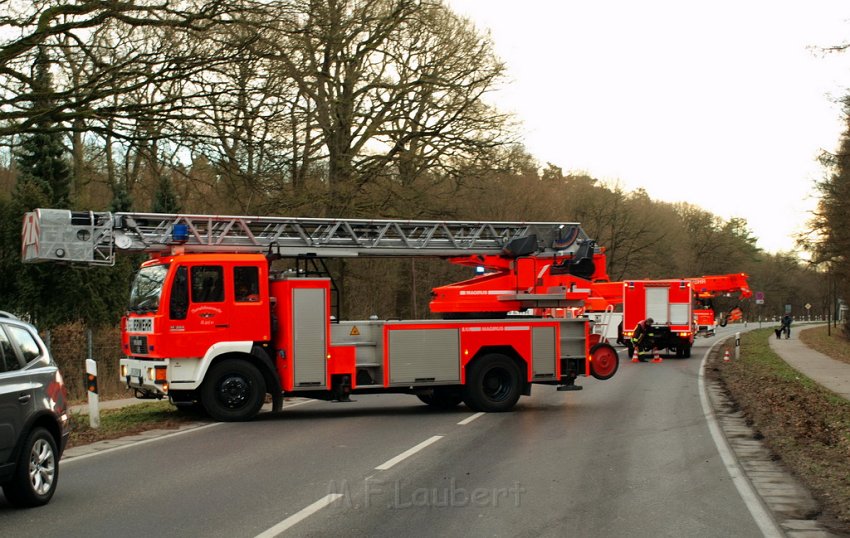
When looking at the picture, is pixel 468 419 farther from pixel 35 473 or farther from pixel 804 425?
pixel 35 473

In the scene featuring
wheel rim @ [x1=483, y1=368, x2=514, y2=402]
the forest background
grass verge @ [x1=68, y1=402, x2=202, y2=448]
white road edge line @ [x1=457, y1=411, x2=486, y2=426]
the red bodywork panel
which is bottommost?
white road edge line @ [x1=457, y1=411, x2=486, y2=426]

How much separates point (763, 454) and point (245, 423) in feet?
25.2

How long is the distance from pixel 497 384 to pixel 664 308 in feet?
71.2

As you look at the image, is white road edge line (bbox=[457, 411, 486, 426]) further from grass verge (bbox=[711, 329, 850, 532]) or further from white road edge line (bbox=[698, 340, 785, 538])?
grass verge (bbox=[711, 329, 850, 532])

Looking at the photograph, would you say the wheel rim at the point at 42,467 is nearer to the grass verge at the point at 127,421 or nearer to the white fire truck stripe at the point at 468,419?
the grass verge at the point at 127,421

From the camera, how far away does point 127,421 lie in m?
→ 15.1

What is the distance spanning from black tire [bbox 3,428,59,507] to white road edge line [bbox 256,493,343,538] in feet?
7.52

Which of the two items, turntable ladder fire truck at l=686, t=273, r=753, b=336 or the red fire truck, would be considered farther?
turntable ladder fire truck at l=686, t=273, r=753, b=336

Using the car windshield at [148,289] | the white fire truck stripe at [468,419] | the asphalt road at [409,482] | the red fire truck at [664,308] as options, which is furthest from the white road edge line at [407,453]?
the red fire truck at [664,308]

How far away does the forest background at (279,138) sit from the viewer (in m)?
15.4

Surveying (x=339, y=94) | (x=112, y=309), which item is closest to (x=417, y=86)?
(x=339, y=94)

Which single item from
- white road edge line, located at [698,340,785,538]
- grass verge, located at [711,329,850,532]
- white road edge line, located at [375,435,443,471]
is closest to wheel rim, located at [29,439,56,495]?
white road edge line, located at [375,435,443,471]

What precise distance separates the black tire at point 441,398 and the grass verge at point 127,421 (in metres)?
4.35

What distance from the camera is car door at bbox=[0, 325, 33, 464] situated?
7.79 metres
